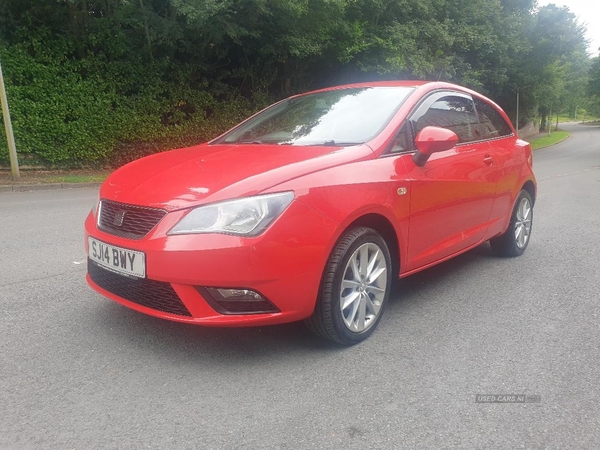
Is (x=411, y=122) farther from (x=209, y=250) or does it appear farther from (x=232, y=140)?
(x=209, y=250)

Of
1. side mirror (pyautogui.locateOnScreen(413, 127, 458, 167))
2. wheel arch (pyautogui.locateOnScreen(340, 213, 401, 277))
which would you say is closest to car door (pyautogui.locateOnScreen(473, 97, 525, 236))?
side mirror (pyautogui.locateOnScreen(413, 127, 458, 167))

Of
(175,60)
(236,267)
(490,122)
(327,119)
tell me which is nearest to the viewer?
(236,267)

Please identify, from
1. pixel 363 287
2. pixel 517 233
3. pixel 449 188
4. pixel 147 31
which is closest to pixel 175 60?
pixel 147 31

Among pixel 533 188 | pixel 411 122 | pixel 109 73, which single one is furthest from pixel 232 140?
pixel 109 73

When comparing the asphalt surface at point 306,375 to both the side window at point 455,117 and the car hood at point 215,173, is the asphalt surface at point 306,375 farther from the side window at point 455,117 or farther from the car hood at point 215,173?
the side window at point 455,117

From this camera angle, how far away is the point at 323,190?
2918 millimetres

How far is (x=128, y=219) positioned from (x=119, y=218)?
9 centimetres

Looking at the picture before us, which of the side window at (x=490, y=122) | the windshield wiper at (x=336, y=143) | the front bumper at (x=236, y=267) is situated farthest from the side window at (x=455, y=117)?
the front bumper at (x=236, y=267)

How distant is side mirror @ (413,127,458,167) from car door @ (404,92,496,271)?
5.1 inches

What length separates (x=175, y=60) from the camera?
16922 mm

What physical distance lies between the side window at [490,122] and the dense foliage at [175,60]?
32.8 ft

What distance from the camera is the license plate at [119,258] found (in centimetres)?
279

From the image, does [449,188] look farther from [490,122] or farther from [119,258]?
[119,258]

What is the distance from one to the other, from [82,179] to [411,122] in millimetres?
11730
